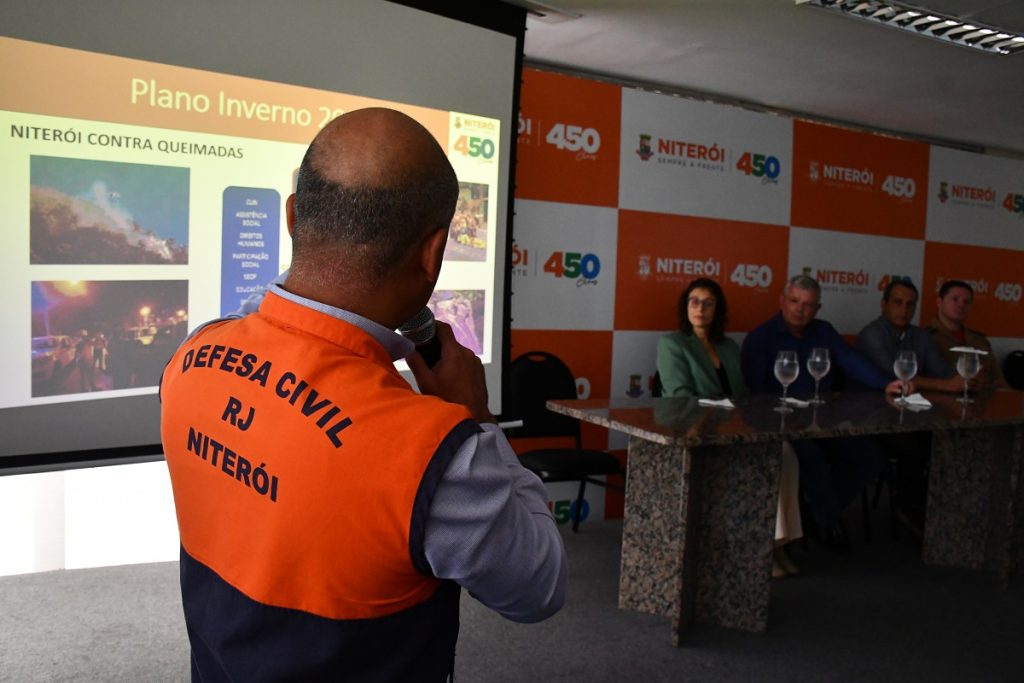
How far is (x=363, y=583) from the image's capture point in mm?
826

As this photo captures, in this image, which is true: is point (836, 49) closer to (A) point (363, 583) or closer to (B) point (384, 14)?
(B) point (384, 14)

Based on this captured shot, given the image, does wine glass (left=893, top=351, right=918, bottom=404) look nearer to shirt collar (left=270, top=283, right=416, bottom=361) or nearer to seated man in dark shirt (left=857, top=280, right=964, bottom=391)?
seated man in dark shirt (left=857, top=280, right=964, bottom=391)

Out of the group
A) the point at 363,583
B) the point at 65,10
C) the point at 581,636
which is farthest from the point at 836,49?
the point at 363,583

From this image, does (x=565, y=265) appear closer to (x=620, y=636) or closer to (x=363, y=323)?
(x=620, y=636)

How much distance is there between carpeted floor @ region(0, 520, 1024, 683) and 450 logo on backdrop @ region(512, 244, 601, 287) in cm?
150

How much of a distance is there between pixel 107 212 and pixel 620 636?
2134 mm

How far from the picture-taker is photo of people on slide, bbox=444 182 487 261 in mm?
3236

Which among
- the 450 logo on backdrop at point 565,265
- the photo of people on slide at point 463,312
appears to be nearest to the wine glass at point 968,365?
the 450 logo on backdrop at point 565,265

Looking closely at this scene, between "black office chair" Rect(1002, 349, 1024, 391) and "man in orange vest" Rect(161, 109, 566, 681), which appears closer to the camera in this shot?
"man in orange vest" Rect(161, 109, 566, 681)

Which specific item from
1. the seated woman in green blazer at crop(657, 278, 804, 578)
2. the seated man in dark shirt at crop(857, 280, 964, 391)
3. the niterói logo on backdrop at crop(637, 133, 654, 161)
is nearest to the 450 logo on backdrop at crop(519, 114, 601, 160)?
the niterói logo on backdrop at crop(637, 133, 654, 161)

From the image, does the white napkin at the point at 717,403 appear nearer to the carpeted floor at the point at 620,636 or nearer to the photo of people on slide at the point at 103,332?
the carpeted floor at the point at 620,636

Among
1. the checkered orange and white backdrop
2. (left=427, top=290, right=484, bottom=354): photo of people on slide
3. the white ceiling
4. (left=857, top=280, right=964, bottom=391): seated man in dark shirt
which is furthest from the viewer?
(left=857, top=280, right=964, bottom=391): seated man in dark shirt

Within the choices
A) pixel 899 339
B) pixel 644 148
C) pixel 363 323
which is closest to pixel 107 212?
pixel 363 323

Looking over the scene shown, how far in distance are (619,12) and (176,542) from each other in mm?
2959
